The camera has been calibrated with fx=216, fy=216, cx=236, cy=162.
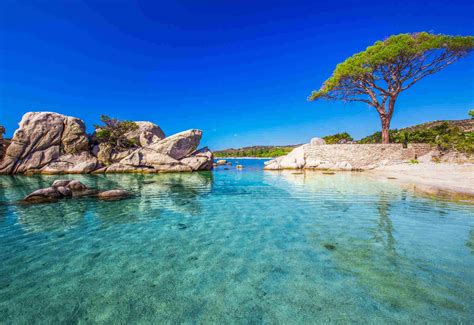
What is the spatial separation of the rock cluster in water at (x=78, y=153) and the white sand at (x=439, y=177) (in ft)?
89.5

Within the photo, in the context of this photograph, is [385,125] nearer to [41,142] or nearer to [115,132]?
[115,132]

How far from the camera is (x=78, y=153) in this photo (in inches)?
1320

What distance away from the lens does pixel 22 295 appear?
12.1 ft

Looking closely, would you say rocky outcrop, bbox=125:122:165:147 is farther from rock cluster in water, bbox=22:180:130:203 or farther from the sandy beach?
the sandy beach

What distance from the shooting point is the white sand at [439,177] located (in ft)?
46.3

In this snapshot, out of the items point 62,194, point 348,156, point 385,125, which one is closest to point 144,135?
point 62,194

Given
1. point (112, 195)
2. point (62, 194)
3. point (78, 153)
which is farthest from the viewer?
point (78, 153)

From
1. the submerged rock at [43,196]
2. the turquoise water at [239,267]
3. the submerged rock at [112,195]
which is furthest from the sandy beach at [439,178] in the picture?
the submerged rock at [43,196]

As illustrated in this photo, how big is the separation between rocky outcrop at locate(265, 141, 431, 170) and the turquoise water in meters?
22.7

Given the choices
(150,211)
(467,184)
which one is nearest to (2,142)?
(150,211)

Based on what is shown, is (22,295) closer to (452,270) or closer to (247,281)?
(247,281)

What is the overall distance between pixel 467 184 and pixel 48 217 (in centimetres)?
2402

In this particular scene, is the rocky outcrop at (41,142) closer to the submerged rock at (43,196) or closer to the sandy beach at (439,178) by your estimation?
the submerged rock at (43,196)

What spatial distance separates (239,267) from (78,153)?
125ft
